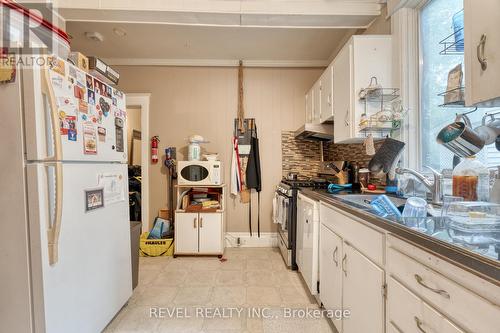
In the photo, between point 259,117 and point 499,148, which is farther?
point 259,117

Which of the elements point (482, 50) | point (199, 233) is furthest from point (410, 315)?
point (199, 233)

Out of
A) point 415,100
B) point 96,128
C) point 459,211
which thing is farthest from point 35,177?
point 415,100

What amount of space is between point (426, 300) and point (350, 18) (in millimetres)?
2303

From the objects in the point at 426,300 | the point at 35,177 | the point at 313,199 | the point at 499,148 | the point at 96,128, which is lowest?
the point at 426,300

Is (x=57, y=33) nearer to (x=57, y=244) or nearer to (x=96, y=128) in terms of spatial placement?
(x=96, y=128)

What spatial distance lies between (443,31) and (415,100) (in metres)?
0.46

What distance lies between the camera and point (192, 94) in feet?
11.1

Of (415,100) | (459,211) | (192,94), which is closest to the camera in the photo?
(459,211)

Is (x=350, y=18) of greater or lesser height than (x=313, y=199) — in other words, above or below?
above

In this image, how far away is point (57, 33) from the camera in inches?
51.4

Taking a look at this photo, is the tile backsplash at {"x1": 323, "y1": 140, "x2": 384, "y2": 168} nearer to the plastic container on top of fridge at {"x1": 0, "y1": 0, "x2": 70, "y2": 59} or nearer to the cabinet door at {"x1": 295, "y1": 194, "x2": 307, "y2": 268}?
the cabinet door at {"x1": 295, "y1": 194, "x2": 307, "y2": 268}

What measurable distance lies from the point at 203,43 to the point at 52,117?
221cm

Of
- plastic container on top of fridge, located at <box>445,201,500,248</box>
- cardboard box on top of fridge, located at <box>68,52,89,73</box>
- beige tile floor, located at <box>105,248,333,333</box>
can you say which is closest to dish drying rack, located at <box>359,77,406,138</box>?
plastic container on top of fridge, located at <box>445,201,500,248</box>

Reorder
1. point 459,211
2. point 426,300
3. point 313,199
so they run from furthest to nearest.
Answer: point 313,199, point 459,211, point 426,300
